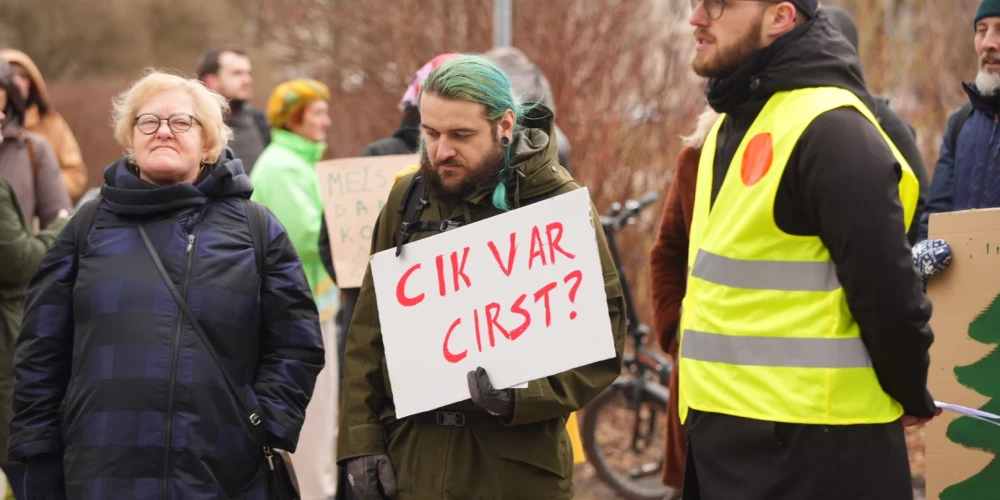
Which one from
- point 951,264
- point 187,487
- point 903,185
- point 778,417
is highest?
point 903,185

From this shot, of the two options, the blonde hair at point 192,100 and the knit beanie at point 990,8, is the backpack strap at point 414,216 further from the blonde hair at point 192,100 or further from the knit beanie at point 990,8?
the knit beanie at point 990,8

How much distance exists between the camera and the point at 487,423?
136 inches

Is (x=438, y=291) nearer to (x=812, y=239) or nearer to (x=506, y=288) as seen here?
(x=506, y=288)

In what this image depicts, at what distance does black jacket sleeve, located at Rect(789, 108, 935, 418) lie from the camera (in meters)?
3.04

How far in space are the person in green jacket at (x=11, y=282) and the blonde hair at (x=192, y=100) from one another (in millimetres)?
997

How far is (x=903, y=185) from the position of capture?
10.7ft

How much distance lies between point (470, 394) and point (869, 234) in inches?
43.4

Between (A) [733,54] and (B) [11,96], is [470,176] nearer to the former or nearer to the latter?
(A) [733,54]

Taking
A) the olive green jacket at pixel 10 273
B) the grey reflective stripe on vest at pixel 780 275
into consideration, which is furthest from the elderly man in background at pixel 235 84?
the grey reflective stripe on vest at pixel 780 275

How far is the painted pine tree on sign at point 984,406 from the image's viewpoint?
401cm

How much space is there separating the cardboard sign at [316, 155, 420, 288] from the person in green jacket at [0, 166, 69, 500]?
1275 mm

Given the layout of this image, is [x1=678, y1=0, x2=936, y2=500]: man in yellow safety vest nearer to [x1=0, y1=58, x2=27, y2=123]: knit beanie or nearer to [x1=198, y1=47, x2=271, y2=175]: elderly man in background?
[x1=0, y1=58, x2=27, y2=123]: knit beanie

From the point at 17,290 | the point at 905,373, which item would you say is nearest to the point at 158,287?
the point at 17,290

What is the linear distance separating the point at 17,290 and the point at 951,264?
3.54m
